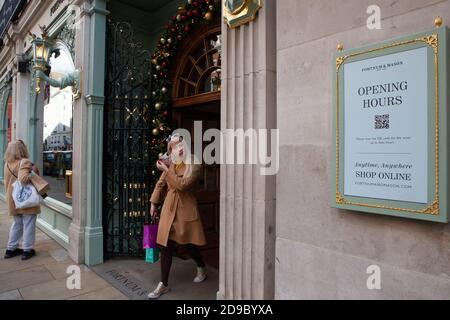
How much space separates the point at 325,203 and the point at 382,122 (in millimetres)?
688

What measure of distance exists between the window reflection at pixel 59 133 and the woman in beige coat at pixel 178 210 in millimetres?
3441

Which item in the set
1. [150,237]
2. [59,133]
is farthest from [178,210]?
[59,133]

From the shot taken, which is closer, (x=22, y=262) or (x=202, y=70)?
(x=202, y=70)

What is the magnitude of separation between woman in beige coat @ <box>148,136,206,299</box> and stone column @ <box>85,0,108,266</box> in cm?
181

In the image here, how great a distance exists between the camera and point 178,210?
3.67 m

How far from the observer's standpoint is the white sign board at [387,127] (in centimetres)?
175

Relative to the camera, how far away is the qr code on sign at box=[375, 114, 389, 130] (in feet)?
6.15

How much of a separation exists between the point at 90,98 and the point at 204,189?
238 centimetres

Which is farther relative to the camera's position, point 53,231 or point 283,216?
point 53,231

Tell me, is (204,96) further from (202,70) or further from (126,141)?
(126,141)

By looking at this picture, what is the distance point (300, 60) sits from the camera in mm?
2357

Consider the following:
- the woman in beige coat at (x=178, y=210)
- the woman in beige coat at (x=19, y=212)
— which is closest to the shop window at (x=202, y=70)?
the woman in beige coat at (x=178, y=210)

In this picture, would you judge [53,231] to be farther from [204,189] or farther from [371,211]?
[371,211]

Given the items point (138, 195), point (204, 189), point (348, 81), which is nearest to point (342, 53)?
point (348, 81)
